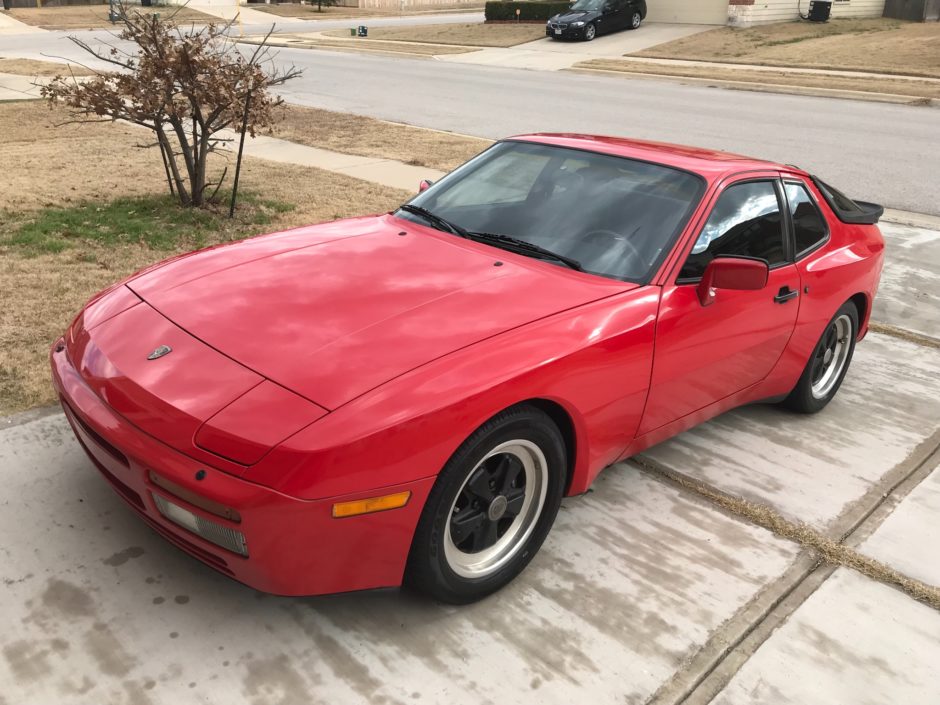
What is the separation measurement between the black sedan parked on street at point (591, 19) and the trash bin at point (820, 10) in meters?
6.33

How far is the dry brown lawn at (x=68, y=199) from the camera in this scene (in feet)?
15.2

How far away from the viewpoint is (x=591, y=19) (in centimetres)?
2986

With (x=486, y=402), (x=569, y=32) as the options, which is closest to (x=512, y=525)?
(x=486, y=402)

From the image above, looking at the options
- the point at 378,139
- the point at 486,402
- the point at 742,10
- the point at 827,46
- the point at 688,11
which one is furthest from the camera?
the point at 688,11

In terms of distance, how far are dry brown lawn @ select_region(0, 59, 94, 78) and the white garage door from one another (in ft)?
72.0

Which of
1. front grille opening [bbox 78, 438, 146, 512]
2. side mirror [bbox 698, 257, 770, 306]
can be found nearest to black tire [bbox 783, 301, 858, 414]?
side mirror [bbox 698, 257, 770, 306]

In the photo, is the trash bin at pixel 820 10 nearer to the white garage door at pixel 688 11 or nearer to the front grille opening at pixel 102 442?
the white garage door at pixel 688 11

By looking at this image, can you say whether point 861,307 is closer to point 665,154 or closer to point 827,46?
point 665,154

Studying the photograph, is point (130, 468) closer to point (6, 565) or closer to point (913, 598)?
point (6, 565)

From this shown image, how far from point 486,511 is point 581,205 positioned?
1504 millimetres

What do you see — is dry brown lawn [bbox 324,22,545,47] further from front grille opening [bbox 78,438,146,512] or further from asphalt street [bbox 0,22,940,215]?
front grille opening [bbox 78,438,146,512]

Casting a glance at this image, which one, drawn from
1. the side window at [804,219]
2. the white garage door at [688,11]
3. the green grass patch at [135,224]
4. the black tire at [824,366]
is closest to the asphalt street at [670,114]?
the black tire at [824,366]

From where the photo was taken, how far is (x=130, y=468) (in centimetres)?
260

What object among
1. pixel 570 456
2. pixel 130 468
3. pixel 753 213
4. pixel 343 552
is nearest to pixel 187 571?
pixel 130 468
